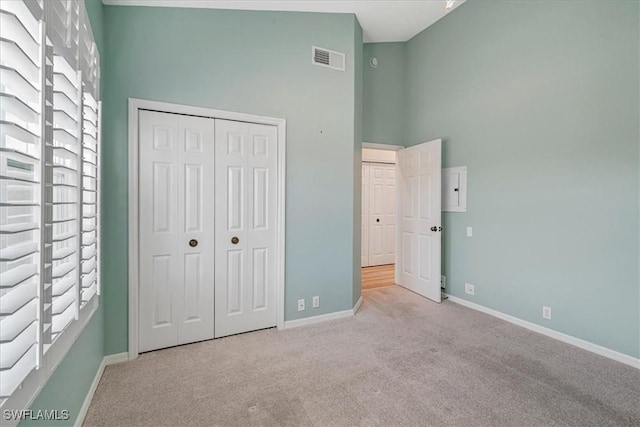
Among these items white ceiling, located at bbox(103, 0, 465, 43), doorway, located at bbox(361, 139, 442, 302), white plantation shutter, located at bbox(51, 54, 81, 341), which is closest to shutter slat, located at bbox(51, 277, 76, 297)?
white plantation shutter, located at bbox(51, 54, 81, 341)

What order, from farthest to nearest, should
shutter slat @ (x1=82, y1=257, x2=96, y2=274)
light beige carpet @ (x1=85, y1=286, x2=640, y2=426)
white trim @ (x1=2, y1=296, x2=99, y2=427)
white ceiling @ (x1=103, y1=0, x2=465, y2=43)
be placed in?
white ceiling @ (x1=103, y1=0, x2=465, y2=43) → light beige carpet @ (x1=85, y1=286, x2=640, y2=426) → shutter slat @ (x1=82, y1=257, x2=96, y2=274) → white trim @ (x1=2, y1=296, x2=99, y2=427)

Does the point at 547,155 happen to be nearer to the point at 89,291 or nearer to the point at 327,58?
the point at 327,58

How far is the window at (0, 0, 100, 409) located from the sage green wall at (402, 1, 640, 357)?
363 centimetres

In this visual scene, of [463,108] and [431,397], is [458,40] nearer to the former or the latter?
[463,108]

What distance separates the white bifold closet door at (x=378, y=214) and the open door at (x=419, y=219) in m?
1.34

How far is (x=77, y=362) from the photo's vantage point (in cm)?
162

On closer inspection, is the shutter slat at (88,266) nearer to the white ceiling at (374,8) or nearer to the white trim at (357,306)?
the white ceiling at (374,8)

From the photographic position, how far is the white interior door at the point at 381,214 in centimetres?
588

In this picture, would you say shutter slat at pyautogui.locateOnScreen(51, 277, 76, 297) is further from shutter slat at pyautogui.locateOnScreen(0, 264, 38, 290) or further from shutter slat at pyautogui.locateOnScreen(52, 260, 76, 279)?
shutter slat at pyautogui.locateOnScreen(0, 264, 38, 290)

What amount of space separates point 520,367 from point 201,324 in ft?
8.83

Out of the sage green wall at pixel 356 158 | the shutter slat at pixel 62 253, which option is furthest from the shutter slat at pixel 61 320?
the sage green wall at pixel 356 158

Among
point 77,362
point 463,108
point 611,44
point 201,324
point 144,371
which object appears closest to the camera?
point 77,362

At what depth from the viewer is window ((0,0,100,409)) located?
0.81 m

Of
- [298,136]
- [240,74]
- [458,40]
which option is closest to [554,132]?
[458,40]
